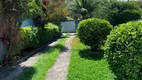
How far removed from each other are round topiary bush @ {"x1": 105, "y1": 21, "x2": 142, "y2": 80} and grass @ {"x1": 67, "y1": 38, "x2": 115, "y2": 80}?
1.09m

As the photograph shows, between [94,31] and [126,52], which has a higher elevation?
[126,52]

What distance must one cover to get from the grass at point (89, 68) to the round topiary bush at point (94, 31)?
69 cm

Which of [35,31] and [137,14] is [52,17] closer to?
[35,31]

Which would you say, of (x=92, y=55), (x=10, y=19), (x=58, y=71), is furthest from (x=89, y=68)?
(x=10, y=19)

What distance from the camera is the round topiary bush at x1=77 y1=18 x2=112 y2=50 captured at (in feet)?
43.1

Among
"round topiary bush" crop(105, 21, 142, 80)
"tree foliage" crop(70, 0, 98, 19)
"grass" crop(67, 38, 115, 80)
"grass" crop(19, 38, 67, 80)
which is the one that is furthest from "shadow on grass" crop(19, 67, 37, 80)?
"tree foliage" crop(70, 0, 98, 19)

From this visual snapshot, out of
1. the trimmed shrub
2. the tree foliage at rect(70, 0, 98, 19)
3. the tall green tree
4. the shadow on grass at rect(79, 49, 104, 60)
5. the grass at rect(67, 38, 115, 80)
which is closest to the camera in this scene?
the grass at rect(67, 38, 115, 80)

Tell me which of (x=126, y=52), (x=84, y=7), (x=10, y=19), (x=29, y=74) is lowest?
(x=29, y=74)

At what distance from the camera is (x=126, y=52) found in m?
7.06

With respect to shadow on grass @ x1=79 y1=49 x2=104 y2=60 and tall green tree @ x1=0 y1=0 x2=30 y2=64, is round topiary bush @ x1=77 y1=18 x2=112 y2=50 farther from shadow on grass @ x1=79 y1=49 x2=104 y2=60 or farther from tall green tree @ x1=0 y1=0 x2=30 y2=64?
tall green tree @ x1=0 y1=0 x2=30 y2=64

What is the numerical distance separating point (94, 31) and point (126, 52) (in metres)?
6.14

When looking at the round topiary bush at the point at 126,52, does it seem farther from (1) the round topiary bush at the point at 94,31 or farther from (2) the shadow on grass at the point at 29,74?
(1) the round topiary bush at the point at 94,31

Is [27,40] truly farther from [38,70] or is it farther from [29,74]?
[29,74]

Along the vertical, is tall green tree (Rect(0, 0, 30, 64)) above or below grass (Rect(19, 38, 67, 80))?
above
